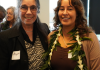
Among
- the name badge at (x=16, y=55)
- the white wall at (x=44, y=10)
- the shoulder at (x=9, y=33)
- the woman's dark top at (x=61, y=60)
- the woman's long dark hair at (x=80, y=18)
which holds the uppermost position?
the white wall at (x=44, y=10)

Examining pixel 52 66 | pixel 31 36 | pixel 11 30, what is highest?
pixel 11 30

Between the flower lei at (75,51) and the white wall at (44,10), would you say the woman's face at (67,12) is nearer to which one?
the flower lei at (75,51)

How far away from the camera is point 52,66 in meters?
1.41

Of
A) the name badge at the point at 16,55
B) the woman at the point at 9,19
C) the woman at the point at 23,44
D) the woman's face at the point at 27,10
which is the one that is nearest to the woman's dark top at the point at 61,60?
the woman at the point at 23,44

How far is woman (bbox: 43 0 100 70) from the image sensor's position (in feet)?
4.12

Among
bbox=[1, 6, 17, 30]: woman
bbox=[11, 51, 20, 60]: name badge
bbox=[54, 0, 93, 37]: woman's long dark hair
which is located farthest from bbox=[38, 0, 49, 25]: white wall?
bbox=[11, 51, 20, 60]: name badge

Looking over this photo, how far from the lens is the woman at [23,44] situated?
1.15 m

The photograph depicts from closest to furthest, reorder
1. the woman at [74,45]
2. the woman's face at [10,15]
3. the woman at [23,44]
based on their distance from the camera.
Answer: the woman at [23,44] → the woman at [74,45] → the woman's face at [10,15]

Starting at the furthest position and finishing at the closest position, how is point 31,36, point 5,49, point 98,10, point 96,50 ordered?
point 98,10 → point 31,36 → point 96,50 → point 5,49

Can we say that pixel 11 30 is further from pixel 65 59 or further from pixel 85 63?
pixel 85 63

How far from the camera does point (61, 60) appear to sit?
1295 millimetres

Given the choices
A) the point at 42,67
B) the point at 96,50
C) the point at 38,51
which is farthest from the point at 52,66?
the point at 96,50

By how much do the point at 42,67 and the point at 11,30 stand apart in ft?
2.16

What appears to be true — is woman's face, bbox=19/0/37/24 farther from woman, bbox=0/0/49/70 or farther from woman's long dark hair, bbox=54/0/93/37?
woman's long dark hair, bbox=54/0/93/37
